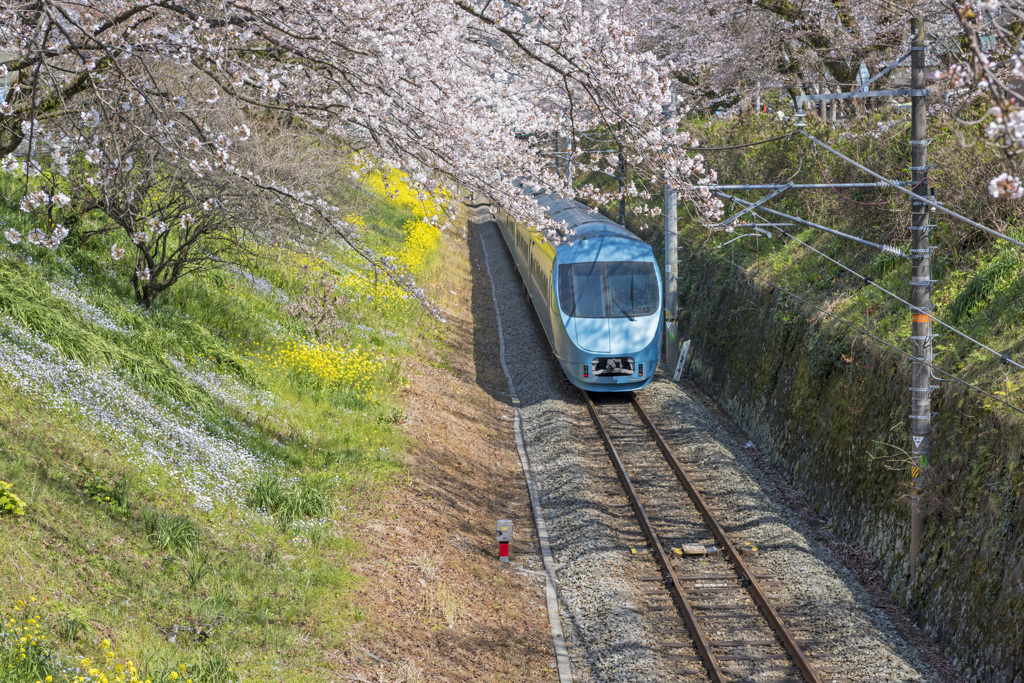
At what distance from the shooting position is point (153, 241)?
1366 cm

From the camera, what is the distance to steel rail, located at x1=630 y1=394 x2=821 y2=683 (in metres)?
8.73

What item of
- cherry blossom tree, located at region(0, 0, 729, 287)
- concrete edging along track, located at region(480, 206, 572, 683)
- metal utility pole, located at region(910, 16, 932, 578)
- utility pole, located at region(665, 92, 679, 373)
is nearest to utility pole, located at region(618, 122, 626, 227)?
cherry blossom tree, located at region(0, 0, 729, 287)

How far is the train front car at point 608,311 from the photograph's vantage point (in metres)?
17.4

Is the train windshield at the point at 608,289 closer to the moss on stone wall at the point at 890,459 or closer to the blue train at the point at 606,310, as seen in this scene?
the blue train at the point at 606,310

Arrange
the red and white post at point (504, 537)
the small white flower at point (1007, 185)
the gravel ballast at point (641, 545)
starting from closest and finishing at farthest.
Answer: the small white flower at point (1007, 185), the gravel ballast at point (641, 545), the red and white post at point (504, 537)

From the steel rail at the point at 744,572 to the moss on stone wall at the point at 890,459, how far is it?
1.83m

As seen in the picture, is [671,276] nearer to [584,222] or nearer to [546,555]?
[584,222]

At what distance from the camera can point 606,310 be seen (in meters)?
17.7

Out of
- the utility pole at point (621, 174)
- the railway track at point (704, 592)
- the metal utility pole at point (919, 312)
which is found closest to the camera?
the utility pole at point (621, 174)

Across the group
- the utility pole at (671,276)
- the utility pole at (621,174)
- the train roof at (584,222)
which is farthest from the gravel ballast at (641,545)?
the utility pole at (621,174)

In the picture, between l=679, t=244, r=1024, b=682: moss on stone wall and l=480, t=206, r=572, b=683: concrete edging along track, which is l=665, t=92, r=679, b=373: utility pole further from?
l=480, t=206, r=572, b=683: concrete edging along track

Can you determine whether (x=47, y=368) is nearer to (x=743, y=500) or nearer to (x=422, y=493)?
(x=422, y=493)

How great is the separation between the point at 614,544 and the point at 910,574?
12.3ft

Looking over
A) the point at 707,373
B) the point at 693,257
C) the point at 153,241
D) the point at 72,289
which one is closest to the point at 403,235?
the point at 693,257
